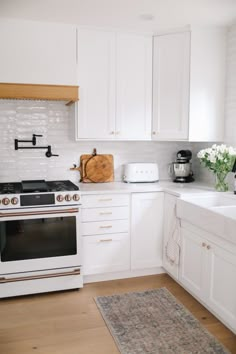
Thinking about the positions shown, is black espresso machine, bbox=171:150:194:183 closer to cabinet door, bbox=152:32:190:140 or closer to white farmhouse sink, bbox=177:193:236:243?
cabinet door, bbox=152:32:190:140

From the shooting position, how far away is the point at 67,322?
2682 mm

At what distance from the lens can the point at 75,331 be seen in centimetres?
256

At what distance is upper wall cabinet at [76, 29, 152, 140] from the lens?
3.36 metres

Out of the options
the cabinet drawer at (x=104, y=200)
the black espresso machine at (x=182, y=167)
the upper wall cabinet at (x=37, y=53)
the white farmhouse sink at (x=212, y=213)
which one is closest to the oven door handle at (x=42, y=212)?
the cabinet drawer at (x=104, y=200)

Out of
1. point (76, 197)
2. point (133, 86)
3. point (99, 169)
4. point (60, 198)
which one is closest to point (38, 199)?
point (60, 198)

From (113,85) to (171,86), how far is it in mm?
573

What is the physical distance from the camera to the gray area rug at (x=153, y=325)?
2357 millimetres

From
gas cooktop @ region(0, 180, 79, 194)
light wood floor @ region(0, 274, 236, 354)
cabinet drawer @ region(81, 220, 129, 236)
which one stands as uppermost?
gas cooktop @ region(0, 180, 79, 194)

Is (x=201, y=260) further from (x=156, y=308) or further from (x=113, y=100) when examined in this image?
(x=113, y=100)

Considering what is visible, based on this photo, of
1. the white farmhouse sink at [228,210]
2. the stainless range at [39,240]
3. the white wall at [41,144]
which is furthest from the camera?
the white wall at [41,144]

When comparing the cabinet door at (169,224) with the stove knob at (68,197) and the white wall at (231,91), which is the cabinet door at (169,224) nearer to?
the white wall at (231,91)

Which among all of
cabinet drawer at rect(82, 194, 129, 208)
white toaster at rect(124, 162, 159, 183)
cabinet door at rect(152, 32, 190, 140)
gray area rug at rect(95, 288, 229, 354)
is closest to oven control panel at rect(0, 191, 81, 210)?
cabinet drawer at rect(82, 194, 129, 208)

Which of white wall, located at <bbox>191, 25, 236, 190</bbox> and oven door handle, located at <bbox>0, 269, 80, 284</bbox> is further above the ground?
white wall, located at <bbox>191, 25, 236, 190</bbox>

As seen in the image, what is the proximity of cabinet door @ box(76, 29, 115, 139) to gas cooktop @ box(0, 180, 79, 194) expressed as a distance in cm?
51
